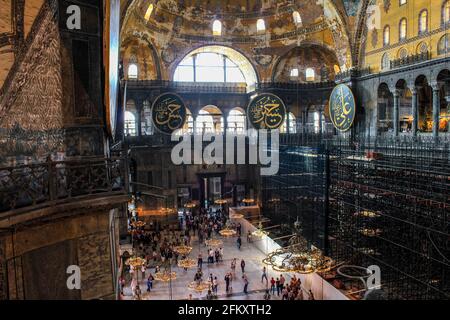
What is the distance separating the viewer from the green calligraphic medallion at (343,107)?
41.7 ft

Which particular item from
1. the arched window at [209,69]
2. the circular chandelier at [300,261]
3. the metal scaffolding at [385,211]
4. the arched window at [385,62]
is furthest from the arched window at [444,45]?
the arched window at [209,69]

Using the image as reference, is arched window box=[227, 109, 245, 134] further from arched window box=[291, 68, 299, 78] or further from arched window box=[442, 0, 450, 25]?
arched window box=[442, 0, 450, 25]

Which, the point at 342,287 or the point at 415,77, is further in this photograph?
the point at 415,77

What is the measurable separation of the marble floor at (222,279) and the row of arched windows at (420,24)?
11.4m

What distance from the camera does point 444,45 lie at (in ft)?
48.6

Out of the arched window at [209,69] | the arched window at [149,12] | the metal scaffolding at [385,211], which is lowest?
the metal scaffolding at [385,211]

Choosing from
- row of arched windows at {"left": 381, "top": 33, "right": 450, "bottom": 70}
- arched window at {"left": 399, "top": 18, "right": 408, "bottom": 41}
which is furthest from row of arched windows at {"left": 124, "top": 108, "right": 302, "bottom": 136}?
arched window at {"left": 399, "top": 18, "right": 408, "bottom": 41}

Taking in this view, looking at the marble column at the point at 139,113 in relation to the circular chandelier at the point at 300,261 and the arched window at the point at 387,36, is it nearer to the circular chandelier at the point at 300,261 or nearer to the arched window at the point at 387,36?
the arched window at the point at 387,36

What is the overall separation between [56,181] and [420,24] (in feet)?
55.5

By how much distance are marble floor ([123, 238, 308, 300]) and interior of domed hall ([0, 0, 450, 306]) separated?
0.32 ft
